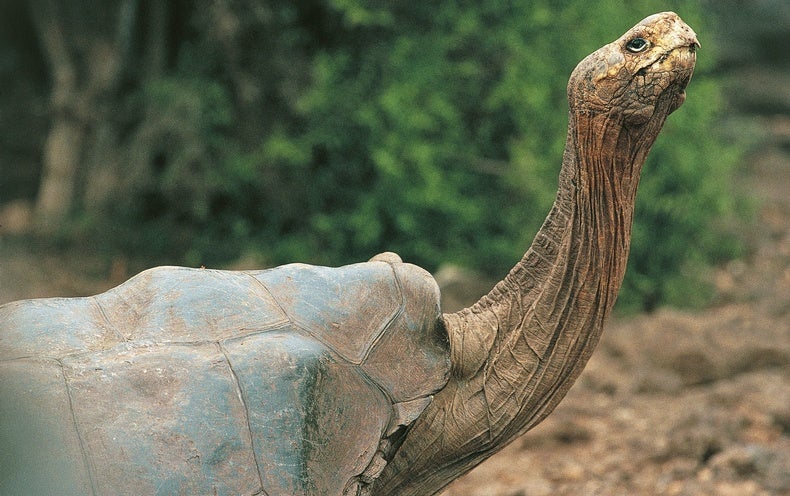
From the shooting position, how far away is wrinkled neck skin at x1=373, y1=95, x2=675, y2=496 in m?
2.59

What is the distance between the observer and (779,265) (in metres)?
7.79

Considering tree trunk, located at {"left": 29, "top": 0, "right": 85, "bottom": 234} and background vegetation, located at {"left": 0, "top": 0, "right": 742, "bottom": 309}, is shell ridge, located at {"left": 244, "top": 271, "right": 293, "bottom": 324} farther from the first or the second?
tree trunk, located at {"left": 29, "top": 0, "right": 85, "bottom": 234}

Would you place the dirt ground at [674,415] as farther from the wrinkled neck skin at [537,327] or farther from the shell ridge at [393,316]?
the shell ridge at [393,316]

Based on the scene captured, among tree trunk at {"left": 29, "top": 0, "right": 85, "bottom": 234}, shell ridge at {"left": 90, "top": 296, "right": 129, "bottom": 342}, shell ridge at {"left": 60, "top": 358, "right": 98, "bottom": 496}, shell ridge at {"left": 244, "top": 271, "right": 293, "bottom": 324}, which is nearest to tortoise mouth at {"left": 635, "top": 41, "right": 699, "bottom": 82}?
shell ridge at {"left": 244, "top": 271, "right": 293, "bottom": 324}

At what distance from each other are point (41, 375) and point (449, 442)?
1.14 metres

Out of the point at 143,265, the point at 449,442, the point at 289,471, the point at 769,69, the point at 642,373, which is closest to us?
the point at 289,471

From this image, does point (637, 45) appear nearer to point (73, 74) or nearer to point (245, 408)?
point (245, 408)

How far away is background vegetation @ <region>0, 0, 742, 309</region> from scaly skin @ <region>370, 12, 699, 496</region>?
12.8 ft

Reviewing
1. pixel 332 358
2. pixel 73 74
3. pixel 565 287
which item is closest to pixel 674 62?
pixel 565 287

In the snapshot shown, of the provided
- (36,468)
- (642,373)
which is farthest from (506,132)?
(36,468)

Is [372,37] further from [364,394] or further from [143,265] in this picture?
[364,394]

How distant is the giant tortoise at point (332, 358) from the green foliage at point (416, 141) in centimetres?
413

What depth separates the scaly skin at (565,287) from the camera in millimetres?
2449

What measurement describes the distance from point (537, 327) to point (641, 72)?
756 millimetres
